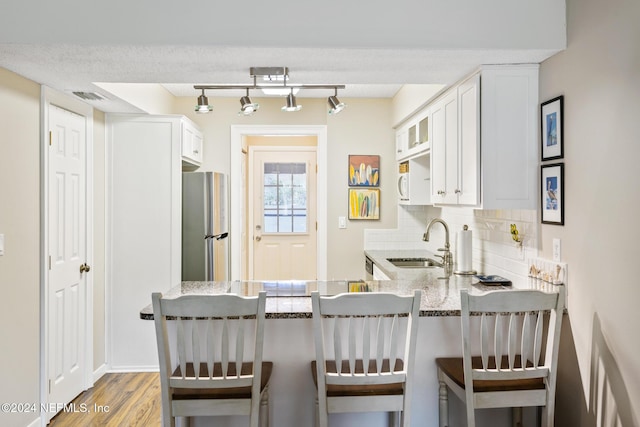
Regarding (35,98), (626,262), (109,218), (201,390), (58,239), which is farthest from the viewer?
(109,218)

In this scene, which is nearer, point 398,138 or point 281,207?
point 398,138

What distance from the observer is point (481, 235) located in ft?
10.3

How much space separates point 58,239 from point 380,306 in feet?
7.55

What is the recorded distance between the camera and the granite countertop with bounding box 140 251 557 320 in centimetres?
208

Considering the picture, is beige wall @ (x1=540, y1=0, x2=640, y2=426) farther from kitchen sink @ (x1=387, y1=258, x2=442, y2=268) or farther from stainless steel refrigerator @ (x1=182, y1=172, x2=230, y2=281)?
stainless steel refrigerator @ (x1=182, y1=172, x2=230, y2=281)

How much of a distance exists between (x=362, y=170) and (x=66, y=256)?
2716mm

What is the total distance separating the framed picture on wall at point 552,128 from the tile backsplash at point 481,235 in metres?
0.36

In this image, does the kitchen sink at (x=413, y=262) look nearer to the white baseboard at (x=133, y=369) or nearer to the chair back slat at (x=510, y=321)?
the chair back slat at (x=510, y=321)

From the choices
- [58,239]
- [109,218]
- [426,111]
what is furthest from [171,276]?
[426,111]

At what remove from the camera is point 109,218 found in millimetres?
3662

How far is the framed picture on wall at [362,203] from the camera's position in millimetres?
4508

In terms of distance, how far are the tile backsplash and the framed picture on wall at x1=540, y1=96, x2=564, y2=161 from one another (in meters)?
0.36

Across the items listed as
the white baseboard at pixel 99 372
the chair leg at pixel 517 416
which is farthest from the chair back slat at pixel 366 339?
the white baseboard at pixel 99 372

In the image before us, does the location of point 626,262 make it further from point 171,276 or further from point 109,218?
point 109,218
